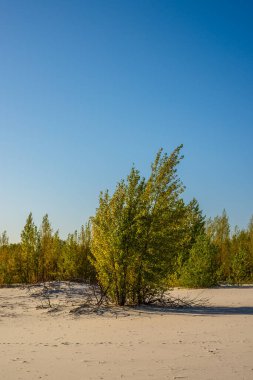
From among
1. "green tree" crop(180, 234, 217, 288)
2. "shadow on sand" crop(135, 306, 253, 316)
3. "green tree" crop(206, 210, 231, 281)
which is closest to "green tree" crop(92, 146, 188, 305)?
"shadow on sand" crop(135, 306, 253, 316)

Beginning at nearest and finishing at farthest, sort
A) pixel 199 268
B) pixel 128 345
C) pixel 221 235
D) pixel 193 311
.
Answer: pixel 128 345 < pixel 193 311 < pixel 199 268 < pixel 221 235

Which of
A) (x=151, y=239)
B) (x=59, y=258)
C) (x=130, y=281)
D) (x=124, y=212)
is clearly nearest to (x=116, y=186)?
(x=124, y=212)

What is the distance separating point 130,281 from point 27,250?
12772 mm

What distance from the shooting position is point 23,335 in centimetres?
975

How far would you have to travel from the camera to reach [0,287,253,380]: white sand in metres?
6.07

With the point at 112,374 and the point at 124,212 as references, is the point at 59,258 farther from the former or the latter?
the point at 112,374

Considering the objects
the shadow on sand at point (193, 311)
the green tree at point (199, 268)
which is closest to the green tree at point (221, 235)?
the green tree at point (199, 268)

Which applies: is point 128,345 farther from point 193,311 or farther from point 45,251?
point 45,251

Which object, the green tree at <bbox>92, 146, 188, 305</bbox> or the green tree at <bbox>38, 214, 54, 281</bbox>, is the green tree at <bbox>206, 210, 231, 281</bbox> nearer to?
the green tree at <bbox>38, 214, 54, 281</bbox>

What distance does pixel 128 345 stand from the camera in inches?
320

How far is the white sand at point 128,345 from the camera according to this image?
6.07 metres

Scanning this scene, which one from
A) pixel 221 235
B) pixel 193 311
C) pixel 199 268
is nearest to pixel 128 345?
pixel 193 311

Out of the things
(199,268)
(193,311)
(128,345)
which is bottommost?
(128,345)

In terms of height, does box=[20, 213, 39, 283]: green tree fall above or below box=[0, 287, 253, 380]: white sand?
above
